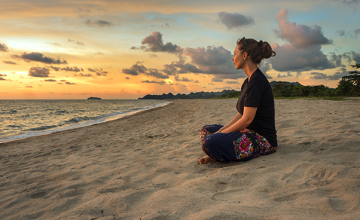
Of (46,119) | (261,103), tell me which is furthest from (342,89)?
(46,119)

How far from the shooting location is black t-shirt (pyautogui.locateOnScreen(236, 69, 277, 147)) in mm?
2621

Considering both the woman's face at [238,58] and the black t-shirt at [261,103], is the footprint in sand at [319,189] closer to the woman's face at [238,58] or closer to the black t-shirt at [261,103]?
the black t-shirt at [261,103]

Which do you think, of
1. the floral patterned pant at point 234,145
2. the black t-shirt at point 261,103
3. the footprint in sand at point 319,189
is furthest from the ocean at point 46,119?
the footprint in sand at point 319,189

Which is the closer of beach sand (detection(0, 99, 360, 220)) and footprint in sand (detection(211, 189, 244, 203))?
beach sand (detection(0, 99, 360, 220))

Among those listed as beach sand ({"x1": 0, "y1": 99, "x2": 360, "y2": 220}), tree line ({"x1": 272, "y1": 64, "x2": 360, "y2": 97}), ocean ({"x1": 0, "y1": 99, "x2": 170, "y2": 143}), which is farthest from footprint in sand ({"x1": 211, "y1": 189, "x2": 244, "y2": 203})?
tree line ({"x1": 272, "y1": 64, "x2": 360, "y2": 97})

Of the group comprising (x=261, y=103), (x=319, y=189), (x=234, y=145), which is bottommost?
(x=319, y=189)

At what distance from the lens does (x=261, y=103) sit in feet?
9.09

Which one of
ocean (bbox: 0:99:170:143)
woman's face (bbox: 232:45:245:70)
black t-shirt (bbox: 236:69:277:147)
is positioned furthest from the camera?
ocean (bbox: 0:99:170:143)

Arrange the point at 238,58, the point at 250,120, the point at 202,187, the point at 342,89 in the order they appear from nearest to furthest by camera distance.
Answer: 1. the point at 202,187
2. the point at 250,120
3. the point at 238,58
4. the point at 342,89

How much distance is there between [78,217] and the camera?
1.80 m

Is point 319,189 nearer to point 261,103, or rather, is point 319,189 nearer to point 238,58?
point 261,103

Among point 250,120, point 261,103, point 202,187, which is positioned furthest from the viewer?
point 261,103

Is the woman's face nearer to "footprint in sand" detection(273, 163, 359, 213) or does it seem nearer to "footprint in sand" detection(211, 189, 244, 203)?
"footprint in sand" detection(273, 163, 359, 213)

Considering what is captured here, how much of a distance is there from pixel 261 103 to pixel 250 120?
0.34 meters
